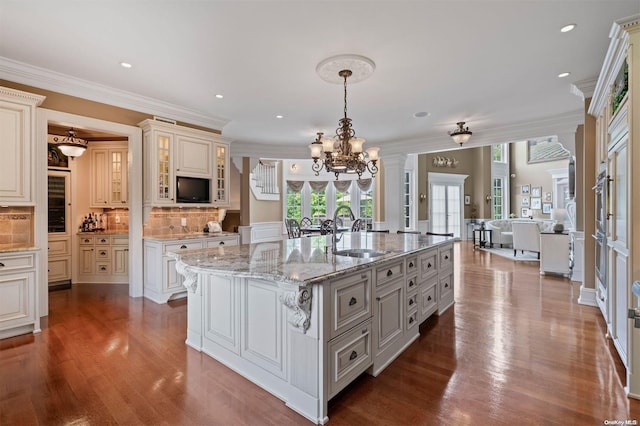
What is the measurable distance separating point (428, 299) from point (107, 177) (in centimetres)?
549

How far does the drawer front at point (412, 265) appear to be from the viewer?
2803 mm

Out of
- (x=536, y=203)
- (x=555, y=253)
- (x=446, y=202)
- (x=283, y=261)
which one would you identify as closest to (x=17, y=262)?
(x=283, y=261)

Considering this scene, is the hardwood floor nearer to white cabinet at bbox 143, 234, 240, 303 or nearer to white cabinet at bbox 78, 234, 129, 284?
white cabinet at bbox 143, 234, 240, 303

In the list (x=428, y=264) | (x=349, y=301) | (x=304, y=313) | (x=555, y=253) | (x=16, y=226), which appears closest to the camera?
(x=304, y=313)

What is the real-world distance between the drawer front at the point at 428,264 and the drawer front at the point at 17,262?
154 inches

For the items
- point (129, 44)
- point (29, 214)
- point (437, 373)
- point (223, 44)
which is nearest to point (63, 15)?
point (129, 44)

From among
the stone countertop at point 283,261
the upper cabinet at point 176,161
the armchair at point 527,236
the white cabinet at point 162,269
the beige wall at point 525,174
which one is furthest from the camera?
the beige wall at point 525,174

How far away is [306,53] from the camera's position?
2961 mm

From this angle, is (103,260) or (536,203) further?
(536,203)

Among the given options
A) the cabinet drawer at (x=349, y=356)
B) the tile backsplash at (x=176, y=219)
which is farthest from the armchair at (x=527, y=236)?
the tile backsplash at (x=176, y=219)

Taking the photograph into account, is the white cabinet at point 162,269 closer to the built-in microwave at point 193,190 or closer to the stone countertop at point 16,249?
the built-in microwave at point 193,190

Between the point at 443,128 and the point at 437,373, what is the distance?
4.70 meters

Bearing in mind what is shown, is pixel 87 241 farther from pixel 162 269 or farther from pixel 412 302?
pixel 412 302

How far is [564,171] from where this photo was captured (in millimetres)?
10758
